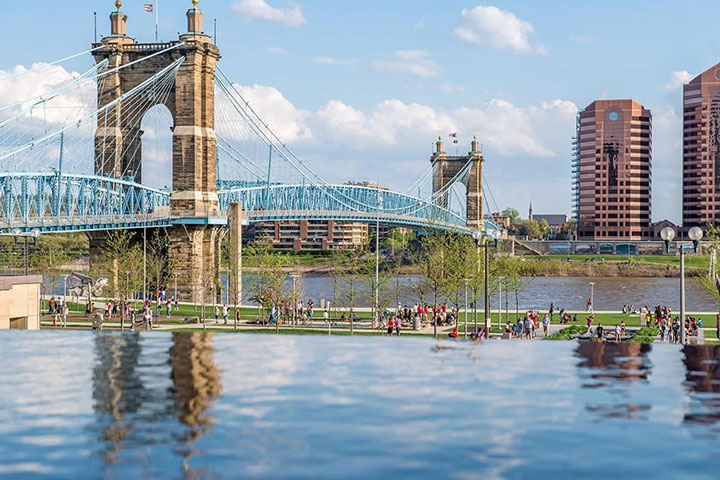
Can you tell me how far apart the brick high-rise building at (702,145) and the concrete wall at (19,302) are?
172621mm

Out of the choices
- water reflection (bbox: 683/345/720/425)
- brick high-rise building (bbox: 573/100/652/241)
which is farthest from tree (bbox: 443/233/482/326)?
brick high-rise building (bbox: 573/100/652/241)

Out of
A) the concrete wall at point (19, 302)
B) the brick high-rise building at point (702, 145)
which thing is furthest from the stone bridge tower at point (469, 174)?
the concrete wall at point (19, 302)

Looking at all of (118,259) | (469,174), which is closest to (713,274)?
(118,259)

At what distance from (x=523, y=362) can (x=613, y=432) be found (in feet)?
11.4

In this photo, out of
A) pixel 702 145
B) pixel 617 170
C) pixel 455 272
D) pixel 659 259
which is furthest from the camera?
pixel 617 170

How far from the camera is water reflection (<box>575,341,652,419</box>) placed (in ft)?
37.8

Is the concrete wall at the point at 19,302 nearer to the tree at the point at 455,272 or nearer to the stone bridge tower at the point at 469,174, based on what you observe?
the tree at the point at 455,272

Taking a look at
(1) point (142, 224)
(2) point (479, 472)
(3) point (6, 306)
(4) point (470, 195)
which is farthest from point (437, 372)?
(4) point (470, 195)

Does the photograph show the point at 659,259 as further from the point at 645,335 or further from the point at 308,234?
the point at 645,335

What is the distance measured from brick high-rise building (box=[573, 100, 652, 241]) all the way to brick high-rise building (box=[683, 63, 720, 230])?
8.53 meters

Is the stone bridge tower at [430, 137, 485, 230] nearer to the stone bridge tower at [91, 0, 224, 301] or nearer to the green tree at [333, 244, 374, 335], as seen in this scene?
the green tree at [333, 244, 374, 335]

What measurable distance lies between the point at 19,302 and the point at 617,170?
178186 mm

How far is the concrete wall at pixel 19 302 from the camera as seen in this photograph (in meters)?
26.8

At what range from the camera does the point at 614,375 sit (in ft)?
42.7
